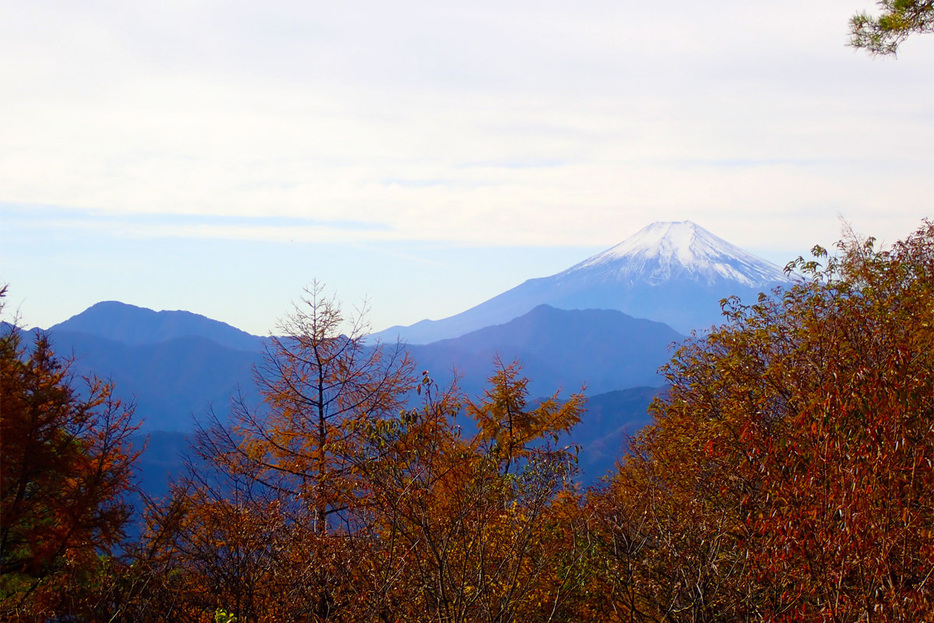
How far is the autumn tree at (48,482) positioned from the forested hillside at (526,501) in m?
0.07

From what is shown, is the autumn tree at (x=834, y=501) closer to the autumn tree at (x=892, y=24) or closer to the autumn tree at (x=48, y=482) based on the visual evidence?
the autumn tree at (x=892, y=24)

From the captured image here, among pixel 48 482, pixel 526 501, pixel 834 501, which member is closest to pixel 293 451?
pixel 48 482

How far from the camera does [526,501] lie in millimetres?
8164

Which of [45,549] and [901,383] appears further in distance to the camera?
[45,549]

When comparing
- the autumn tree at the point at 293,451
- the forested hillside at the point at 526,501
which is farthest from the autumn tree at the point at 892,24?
the autumn tree at the point at 293,451

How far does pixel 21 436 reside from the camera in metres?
13.7

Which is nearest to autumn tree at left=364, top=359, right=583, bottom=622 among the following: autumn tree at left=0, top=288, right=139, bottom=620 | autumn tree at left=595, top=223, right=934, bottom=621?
autumn tree at left=595, top=223, right=934, bottom=621

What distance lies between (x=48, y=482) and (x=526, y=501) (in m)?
11.3

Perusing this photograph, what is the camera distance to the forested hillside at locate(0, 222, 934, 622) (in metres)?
5.05

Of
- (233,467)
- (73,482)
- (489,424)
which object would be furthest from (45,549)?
(489,424)

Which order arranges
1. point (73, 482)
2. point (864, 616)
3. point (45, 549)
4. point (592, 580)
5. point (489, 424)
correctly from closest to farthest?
point (864, 616) < point (592, 580) < point (45, 549) < point (73, 482) < point (489, 424)

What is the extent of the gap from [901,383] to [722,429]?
436 centimetres

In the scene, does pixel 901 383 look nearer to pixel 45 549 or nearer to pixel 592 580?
pixel 592 580

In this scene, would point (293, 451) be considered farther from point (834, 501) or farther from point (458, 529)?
point (834, 501)
